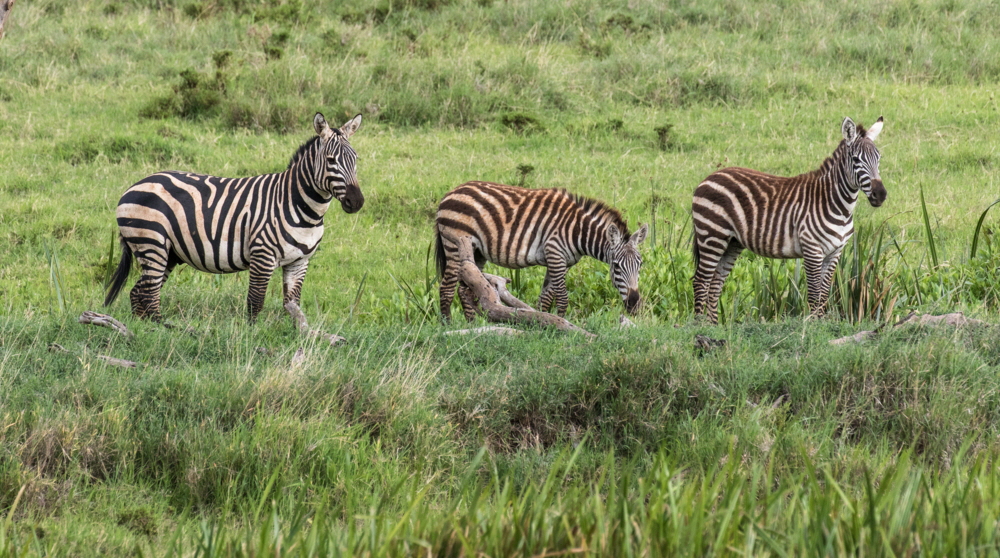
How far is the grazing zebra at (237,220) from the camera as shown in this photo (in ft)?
24.3

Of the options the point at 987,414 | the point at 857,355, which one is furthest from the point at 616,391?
the point at 987,414

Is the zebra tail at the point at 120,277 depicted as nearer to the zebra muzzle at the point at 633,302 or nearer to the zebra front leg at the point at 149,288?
the zebra front leg at the point at 149,288

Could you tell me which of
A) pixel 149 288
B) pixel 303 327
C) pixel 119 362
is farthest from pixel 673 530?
pixel 149 288

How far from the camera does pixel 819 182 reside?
7840mm

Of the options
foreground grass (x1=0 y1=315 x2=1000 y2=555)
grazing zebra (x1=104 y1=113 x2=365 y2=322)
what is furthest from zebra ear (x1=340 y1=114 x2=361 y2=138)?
foreground grass (x1=0 y1=315 x2=1000 y2=555)

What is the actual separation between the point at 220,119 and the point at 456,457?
10301 mm

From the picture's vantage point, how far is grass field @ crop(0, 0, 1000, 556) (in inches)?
134

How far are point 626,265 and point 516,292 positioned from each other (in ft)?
4.95

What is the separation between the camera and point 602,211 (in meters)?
8.14

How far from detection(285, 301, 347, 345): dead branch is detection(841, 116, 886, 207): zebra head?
393cm

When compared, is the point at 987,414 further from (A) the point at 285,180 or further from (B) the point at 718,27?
(B) the point at 718,27

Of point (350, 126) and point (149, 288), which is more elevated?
point (350, 126)

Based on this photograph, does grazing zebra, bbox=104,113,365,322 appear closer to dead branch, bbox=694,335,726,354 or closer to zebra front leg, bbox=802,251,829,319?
dead branch, bbox=694,335,726,354

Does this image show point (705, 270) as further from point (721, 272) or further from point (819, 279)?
point (819, 279)
